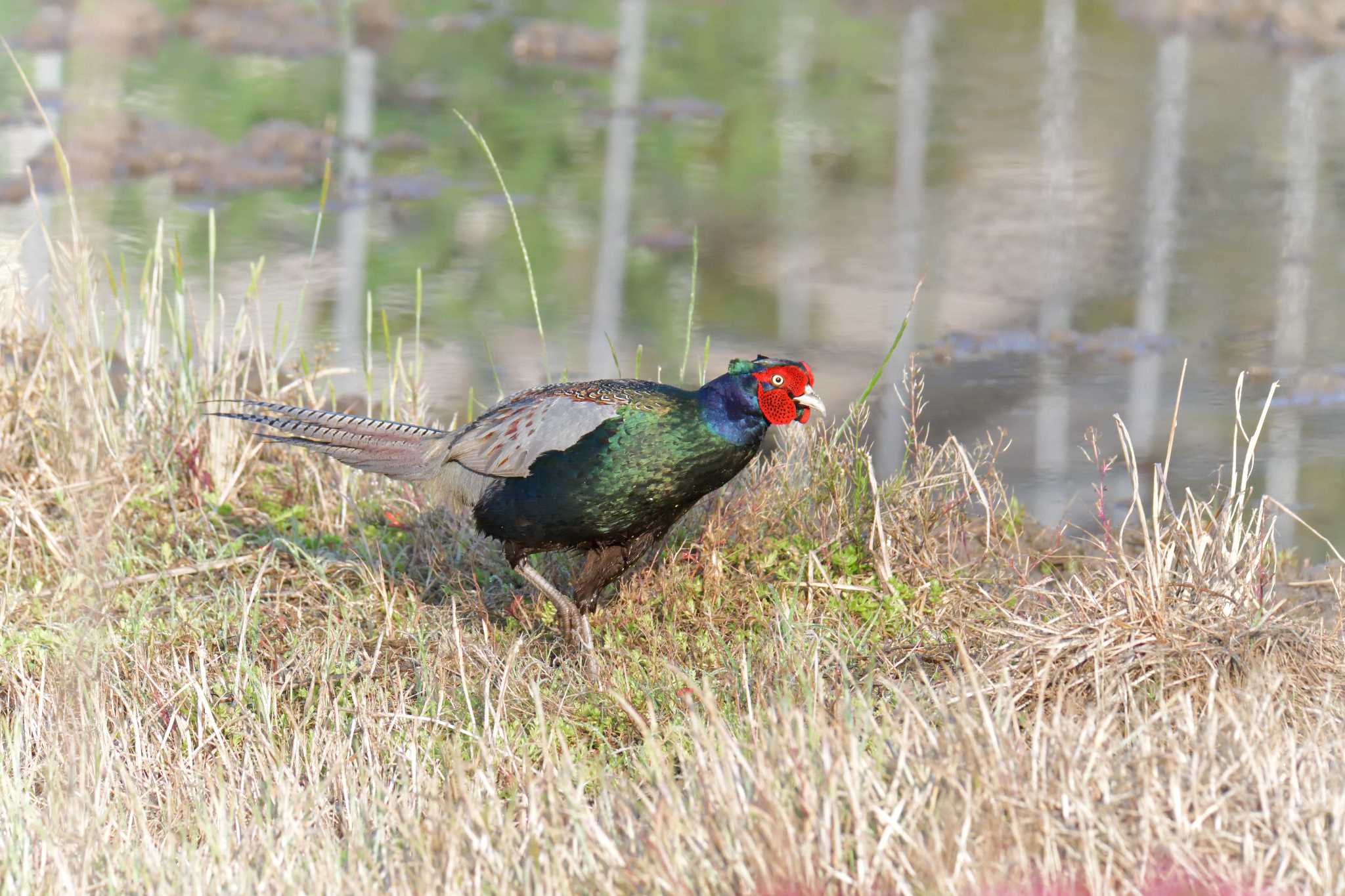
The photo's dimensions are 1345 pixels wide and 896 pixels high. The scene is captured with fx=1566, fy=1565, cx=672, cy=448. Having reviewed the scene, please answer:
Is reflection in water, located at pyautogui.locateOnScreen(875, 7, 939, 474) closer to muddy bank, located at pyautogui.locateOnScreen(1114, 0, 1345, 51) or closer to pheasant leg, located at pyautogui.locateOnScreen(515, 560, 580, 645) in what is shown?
pheasant leg, located at pyautogui.locateOnScreen(515, 560, 580, 645)

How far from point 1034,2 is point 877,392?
11.4 m

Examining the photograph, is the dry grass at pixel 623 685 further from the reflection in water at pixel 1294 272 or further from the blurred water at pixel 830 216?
the blurred water at pixel 830 216

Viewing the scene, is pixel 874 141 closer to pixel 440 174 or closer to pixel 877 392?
pixel 440 174

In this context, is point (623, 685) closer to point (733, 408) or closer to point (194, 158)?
point (733, 408)

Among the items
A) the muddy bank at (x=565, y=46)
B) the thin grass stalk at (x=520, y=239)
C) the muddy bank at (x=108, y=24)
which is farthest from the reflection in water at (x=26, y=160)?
the muddy bank at (x=565, y=46)

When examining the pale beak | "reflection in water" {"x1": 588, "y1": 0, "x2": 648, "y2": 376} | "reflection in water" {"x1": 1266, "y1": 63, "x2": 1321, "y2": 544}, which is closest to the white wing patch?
the pale beak

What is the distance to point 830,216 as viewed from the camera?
9.82 metres

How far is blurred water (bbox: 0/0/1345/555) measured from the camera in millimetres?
7074

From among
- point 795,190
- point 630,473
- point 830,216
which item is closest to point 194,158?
point 795,190

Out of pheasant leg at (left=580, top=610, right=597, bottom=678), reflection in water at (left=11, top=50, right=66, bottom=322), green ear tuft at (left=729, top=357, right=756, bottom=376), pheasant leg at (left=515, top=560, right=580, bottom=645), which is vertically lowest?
pheasant leg at (left=580, top=610, right=597, bottom=678)

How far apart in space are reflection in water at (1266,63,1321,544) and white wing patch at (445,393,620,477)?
302 centimetres

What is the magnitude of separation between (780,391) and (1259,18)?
12.8 meters

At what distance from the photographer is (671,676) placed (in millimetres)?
3986

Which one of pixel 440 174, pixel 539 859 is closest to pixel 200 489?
pixel 539 859
